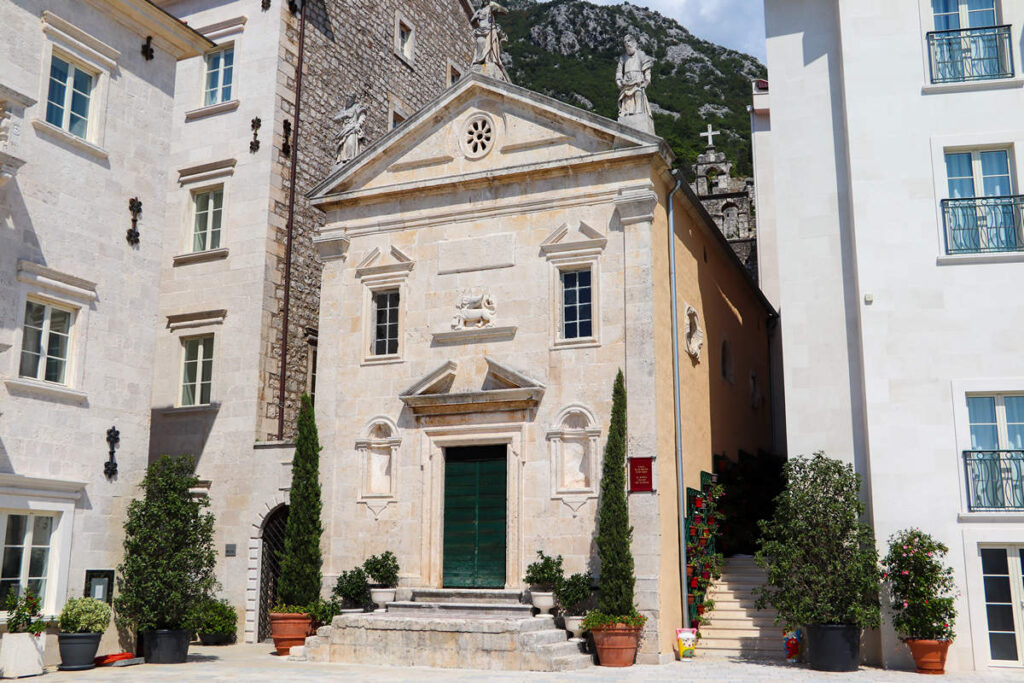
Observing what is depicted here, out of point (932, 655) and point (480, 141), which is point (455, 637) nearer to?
point (932, 655)

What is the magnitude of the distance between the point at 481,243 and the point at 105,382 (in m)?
6.70

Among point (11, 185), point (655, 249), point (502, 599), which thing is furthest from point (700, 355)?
point (11, 185)

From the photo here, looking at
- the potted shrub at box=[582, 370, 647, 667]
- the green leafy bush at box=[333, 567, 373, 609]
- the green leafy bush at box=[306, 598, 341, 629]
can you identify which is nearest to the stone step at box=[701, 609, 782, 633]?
the potted shrub at box=[582, 370, 647, 667]

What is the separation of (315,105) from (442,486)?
10.1m

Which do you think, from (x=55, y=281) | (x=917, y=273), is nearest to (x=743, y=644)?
(x=917, y=273)

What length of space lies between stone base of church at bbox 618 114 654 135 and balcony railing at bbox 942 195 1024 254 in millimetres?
4927

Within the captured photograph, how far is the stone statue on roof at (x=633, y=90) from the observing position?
56.6ft

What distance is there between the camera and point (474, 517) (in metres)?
17.2

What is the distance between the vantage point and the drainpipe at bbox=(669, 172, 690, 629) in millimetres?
16625

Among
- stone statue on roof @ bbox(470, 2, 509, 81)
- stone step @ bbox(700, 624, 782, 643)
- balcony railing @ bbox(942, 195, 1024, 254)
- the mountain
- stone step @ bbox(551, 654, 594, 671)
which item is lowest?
stone step @ bbox(551, 654, 594, 671)

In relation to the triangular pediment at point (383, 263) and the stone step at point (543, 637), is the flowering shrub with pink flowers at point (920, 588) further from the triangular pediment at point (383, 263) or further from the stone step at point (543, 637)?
the triangular pediment at point (383, 263)

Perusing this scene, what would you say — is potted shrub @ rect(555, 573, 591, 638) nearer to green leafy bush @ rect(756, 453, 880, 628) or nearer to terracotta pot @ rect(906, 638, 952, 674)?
green leafy bush @ rect(756, 453, 880, 628)

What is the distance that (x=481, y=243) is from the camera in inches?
706

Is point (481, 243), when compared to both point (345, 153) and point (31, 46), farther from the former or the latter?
point (31, 46)
